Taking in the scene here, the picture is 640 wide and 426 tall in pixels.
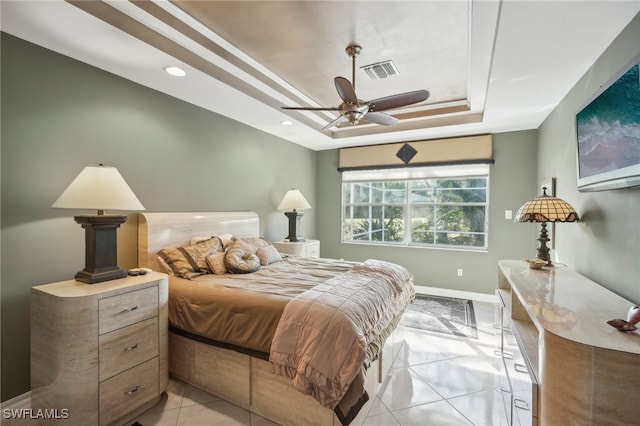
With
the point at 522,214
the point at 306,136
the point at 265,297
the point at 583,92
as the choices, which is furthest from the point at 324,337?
the point at 306,136

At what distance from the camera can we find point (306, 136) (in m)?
4.75

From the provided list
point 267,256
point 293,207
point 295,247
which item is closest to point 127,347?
point 267,256

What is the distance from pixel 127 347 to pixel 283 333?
1.06 m

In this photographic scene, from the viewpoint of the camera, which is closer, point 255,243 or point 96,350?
point 96,350

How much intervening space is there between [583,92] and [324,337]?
2856 mm

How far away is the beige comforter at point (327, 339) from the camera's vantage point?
5.31ft

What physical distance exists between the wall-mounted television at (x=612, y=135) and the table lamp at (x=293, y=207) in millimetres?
3193

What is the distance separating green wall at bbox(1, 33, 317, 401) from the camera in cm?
198

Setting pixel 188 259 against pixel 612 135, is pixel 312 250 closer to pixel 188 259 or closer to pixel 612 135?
pixel 188 259

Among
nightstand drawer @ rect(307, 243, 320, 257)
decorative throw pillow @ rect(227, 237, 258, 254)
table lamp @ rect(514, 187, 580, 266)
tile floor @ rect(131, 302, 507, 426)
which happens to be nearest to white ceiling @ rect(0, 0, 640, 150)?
table lamp @ rect(514, 187, 580, 266)

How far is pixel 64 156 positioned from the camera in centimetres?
225

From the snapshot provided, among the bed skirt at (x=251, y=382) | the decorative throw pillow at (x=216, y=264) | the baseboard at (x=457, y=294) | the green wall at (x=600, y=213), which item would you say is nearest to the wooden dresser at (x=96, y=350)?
the bed skirt at (x=251, y=382)

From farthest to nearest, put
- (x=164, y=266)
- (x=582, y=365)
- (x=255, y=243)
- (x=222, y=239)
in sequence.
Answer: (x=255, y=243)
(x=222, y=239)
(x=164, y=266)
(x=582, y=365)

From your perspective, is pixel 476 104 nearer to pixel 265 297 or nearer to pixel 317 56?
pixel 317 56
